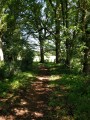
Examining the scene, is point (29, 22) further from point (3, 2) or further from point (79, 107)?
point (79, 107)

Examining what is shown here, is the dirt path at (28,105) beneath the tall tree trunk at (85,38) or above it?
beneath

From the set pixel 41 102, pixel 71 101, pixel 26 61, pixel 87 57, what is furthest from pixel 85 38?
pixel 41 102

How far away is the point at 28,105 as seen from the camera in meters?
13.4

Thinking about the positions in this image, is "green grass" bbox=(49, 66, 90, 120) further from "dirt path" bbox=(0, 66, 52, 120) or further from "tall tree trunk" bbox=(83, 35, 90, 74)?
"tall tree trunk" bbox=(83, 35, 90, 74)

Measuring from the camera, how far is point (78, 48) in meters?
23.3

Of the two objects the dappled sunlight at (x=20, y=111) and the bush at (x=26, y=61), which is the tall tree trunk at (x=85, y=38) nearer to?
the bush at (x=26, y=61)

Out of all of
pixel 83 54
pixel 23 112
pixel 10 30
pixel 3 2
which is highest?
pixel 3 2

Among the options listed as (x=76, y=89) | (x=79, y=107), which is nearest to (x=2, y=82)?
(x=76, y=89)

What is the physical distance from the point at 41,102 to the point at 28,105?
2.89ft

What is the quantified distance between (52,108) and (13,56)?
2314cm

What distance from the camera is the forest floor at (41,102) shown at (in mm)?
11547

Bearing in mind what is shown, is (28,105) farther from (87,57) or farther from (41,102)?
(87,57)

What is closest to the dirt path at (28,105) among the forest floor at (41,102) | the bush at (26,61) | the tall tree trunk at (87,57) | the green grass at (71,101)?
the forest floor at (41,102)

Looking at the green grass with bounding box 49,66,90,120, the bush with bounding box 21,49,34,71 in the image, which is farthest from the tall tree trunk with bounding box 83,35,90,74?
the bush with bounding box 21,49,34,71
